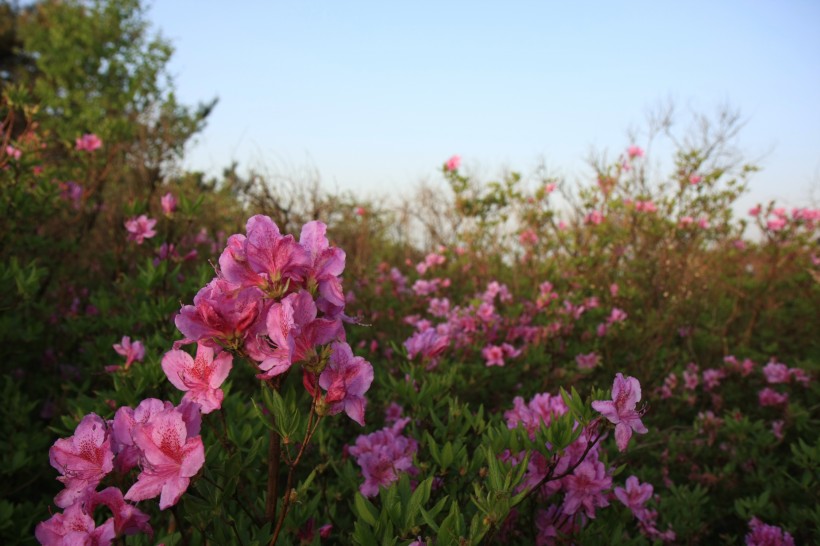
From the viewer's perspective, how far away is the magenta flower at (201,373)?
3.03ft

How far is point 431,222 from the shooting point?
8.14 m

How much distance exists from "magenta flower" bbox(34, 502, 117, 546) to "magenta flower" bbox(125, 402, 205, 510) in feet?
0.35

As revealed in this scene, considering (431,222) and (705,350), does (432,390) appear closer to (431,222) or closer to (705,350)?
(705,350)

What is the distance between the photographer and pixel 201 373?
0.95m

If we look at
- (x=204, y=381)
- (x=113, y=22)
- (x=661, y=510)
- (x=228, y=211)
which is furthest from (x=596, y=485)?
(x=113, y=22)

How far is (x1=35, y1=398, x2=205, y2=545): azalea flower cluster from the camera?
0.86 meters

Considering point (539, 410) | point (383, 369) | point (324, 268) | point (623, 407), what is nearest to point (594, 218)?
point (383, 369)

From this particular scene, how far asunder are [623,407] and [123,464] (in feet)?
3.21

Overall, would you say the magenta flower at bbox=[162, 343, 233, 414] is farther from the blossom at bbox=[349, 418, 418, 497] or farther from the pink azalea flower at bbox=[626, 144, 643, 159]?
the pink azalea flower at bbox=[626, 144, 643, 159]

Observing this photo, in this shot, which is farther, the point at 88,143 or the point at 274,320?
the point at 88,143

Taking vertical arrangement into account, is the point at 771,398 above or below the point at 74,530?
below

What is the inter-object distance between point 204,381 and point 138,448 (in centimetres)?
16

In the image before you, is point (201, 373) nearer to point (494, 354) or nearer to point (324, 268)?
point (324, 268)

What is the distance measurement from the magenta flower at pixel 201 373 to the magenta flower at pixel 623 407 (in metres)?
0.72
